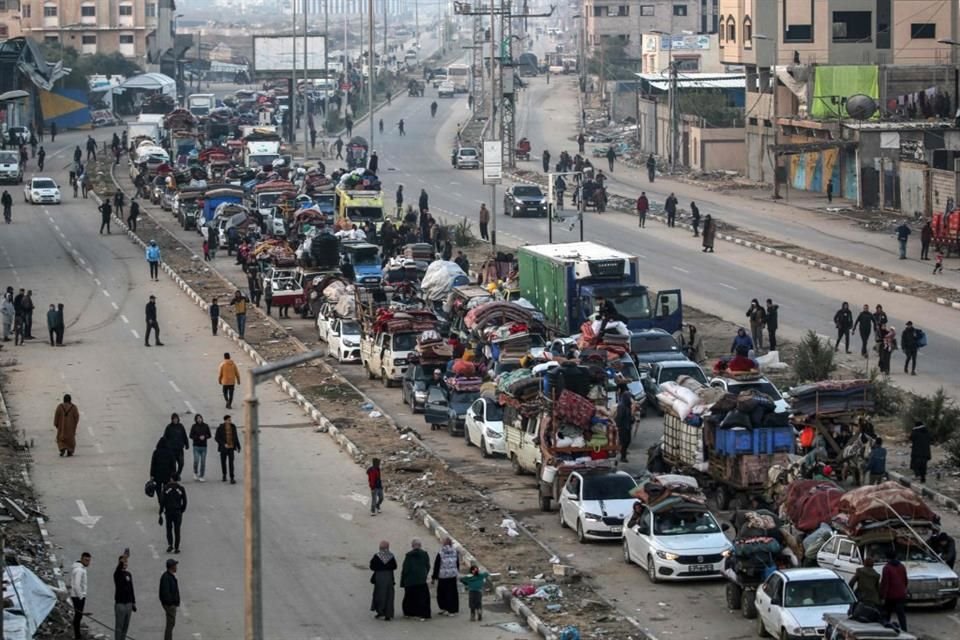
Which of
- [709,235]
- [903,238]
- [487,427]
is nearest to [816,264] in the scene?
[903,238]

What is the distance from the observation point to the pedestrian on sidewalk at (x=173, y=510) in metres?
27.3

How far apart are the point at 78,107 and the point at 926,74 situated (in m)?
60.6

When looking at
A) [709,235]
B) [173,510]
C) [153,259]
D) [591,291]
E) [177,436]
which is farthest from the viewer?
[709,235]

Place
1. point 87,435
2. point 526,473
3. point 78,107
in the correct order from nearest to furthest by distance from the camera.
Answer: point 526,473 → point 87,435 → point 78,107

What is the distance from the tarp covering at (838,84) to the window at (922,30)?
4325mm

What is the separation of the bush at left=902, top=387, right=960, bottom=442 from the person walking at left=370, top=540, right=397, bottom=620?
1287cm

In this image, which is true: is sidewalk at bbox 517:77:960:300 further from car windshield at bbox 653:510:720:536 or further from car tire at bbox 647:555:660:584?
car tire at bbox 647:555:660:584

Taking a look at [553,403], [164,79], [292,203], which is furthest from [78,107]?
[553,403]

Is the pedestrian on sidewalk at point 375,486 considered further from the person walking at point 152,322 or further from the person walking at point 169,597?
the person walking at point 152,322

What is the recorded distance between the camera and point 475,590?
950 inches

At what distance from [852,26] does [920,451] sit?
57.9m

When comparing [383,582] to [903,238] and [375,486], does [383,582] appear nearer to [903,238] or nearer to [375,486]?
[375,486]

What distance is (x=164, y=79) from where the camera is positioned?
5935 inches

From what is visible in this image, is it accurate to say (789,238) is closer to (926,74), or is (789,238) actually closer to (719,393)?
(926,74)
